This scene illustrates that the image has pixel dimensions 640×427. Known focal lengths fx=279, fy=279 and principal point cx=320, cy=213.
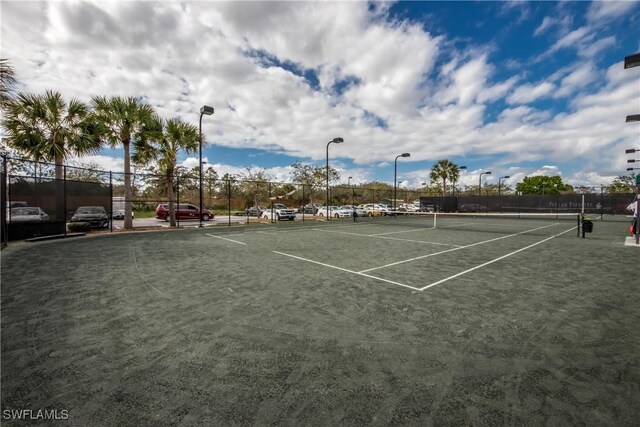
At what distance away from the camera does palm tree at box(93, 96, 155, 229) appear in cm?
1892

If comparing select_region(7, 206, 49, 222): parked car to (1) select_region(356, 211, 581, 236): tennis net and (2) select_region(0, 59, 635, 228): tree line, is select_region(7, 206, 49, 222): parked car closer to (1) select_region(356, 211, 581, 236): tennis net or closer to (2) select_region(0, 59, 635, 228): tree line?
(2) select_region(0, 59, 635, 228): tree line

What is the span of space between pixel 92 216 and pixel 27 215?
5059mm

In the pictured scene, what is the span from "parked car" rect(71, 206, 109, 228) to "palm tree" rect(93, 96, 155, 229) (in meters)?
1.28

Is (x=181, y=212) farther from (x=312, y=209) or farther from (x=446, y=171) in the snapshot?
(x=446, y=171)

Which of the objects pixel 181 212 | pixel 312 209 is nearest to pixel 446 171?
pixel 312 209

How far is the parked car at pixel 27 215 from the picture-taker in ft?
41.7

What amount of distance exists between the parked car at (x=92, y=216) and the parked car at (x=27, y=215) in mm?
3275

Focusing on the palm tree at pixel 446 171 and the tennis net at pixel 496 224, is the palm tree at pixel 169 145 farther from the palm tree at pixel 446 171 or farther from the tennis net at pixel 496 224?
the palm tree at pixel 446 171

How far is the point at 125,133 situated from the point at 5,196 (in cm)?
926

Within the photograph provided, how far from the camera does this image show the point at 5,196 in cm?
1152

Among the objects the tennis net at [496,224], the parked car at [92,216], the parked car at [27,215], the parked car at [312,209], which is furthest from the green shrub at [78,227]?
the parked car at [312,209]

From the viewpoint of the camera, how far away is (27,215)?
13.3 m

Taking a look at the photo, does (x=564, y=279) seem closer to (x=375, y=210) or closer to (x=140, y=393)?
(x=140, y=393)

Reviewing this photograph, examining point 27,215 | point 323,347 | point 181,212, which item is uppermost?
point 27,215
